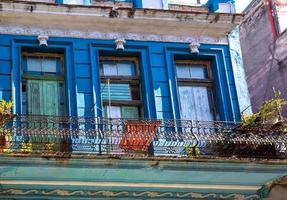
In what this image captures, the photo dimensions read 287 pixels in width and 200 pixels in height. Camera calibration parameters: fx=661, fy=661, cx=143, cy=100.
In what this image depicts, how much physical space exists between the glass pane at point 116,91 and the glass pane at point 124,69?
0.25 metres

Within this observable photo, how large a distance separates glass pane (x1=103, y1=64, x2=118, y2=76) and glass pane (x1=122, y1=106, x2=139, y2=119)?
762 millimetres

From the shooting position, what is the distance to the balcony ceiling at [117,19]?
12.8 m

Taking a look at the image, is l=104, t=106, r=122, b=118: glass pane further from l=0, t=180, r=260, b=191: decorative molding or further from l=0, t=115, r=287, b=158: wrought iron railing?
l=0, t=180, r=260, b=191: decorative molding

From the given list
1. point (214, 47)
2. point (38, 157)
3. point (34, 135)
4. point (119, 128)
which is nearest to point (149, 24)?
point (214, 47)

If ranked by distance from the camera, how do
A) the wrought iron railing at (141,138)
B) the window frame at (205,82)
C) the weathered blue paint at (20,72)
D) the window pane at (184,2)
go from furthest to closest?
the window pane at (184,2), the window frame at (205,82), the weathered blue paint at (20,72), the wrought iron railing at (141,138)

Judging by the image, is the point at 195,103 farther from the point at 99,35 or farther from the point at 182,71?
the point at 99,35

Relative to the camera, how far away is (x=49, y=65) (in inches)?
511

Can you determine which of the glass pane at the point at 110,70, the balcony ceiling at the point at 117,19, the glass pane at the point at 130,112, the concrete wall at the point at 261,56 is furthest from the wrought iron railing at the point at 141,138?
the concrete wall at the point at 261,56

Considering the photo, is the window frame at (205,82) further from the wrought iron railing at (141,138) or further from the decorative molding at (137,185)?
the decorative molding at (137,185)

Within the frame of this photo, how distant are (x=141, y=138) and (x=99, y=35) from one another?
2.66m

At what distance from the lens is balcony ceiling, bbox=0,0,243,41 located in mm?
12773

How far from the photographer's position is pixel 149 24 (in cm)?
1351

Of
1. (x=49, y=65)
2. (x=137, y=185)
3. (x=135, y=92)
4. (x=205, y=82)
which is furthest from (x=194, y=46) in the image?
(x=137, y=185)

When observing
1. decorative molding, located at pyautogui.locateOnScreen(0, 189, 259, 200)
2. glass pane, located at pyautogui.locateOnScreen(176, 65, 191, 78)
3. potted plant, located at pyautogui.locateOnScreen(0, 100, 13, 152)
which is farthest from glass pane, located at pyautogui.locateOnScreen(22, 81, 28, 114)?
glass pane, located at pyautogui.locateOnScreen(176, 65, 191, 78)
